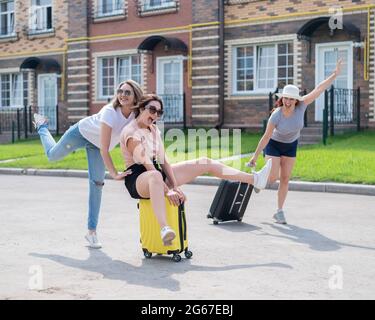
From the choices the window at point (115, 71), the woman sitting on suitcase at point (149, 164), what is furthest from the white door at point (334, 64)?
the woman sitting on suitcase at point (149, 164)

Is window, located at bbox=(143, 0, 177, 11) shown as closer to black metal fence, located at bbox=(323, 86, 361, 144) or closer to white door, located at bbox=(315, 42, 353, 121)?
white door, located at bbox=(315, 42, 353, 121)

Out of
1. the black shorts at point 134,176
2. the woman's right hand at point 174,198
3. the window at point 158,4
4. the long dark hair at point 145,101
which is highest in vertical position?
the window at point 158,4

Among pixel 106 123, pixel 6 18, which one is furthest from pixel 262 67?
pixel 106 123

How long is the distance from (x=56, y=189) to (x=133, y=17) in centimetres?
1370

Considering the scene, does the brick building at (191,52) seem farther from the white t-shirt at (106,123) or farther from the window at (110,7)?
the white t-shirt at (106,123)

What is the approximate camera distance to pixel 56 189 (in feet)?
41.3

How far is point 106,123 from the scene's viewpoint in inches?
252

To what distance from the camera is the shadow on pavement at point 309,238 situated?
22.4 ft

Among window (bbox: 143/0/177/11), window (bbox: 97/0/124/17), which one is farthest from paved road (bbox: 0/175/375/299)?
window (bbox: 97/0/124/17)

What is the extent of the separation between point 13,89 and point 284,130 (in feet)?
77.2

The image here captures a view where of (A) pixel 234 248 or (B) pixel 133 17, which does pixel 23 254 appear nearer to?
(A) pixel 234 248

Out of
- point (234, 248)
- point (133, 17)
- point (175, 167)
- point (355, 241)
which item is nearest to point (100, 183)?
point (175, 167)

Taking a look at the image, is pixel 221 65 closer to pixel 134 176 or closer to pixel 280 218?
pixel 280 218

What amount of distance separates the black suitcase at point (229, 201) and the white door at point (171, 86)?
1535cm
